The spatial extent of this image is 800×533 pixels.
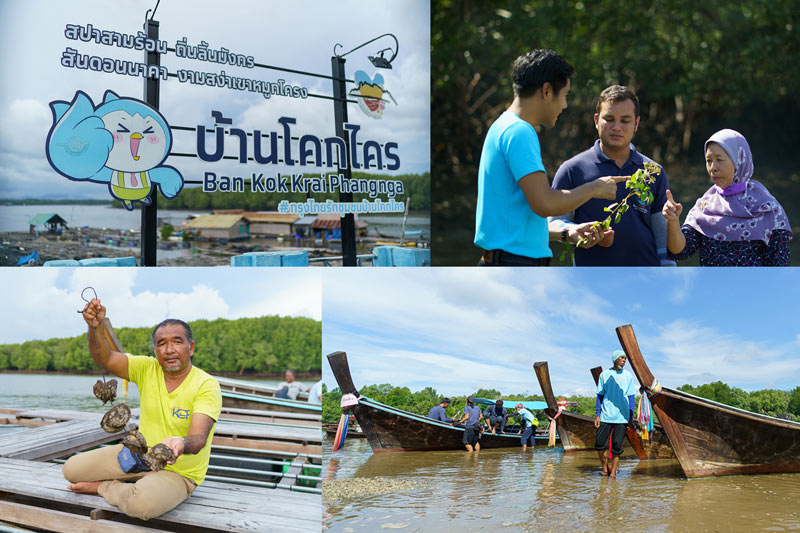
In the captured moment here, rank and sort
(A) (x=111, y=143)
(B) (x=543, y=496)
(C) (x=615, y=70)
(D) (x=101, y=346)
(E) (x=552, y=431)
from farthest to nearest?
(C) (x=615, y=70)
(A) (x=111, y=143)
(E) (x=552, y=431)
(B) (x=543, y=496)
(D) (x=101, y=346)

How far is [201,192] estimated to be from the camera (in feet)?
15.7

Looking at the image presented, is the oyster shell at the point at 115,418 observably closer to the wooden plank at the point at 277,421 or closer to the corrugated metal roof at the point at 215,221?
the wooden plank at the point at 277,421

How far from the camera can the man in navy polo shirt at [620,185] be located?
11.4 ft

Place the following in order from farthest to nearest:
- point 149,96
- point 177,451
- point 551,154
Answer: point 551,154
point 149,96
point 177,451

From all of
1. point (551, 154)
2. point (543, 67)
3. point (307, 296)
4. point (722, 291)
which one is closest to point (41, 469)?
point (307, 296)

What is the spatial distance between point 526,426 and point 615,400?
37cm

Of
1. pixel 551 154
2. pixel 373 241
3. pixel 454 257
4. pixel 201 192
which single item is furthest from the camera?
pixel 551 154

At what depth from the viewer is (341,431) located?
3.16m

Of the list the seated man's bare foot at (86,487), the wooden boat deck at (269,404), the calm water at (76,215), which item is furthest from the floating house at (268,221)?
the seated man's bare foot at (86,487)

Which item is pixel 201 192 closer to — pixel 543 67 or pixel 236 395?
pixel 236 395

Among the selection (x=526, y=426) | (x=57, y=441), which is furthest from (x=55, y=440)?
(x=526, y=426)

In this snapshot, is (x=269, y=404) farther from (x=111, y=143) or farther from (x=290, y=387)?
(x=111, y=143)

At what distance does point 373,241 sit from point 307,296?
2.19 m

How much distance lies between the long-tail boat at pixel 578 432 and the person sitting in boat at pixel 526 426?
2.9 inches
